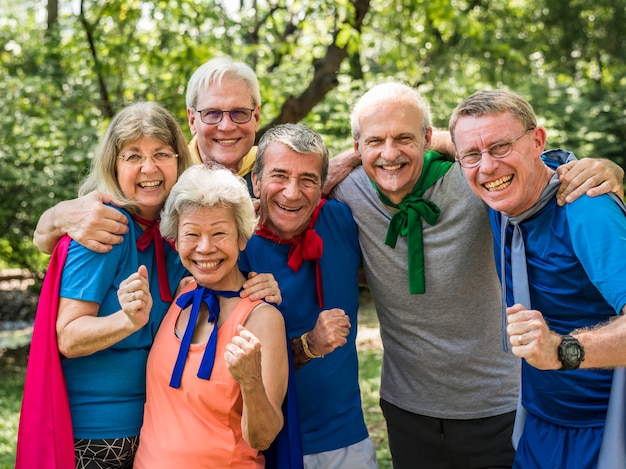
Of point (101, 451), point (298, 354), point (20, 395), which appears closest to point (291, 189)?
point (298, 354)

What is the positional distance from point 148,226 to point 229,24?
6690 millimetres

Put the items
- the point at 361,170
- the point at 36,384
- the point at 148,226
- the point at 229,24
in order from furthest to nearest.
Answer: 1. the point at 229,24
2. the point at 361,170
3. the point at 148,226
4. the point at 36,384

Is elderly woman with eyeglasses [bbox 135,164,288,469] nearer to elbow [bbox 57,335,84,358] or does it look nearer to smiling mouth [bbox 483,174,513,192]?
elbow [bbox 57,335,84,358]

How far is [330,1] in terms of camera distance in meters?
7.34

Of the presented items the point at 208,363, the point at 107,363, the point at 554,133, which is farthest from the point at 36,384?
the point at 554,133

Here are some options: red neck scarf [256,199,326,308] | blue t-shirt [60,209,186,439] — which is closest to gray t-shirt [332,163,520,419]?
red neck scarf [256,199,326,308]

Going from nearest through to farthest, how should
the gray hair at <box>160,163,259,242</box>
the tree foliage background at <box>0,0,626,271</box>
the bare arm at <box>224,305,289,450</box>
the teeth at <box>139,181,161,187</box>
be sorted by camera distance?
the bare arm at <box>224,305,289,450</box>, the gray hair at <box>160,163,259,242</box>, the teeth at <box>139,181,161,187</box>, the tree foliage background at <box>0,0,626,271</box>

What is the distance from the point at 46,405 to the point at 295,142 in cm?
148

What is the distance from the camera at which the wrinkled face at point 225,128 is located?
3705mm

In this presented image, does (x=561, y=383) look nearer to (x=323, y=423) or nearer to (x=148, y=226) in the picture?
(x=323, y=423)

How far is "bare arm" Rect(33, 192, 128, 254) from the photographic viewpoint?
2844mm

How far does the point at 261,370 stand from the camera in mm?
2553

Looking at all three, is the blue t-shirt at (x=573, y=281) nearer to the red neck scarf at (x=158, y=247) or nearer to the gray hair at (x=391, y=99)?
the gray hair at (x=391, y=99)

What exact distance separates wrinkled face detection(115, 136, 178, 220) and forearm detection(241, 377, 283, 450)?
3.15ft
